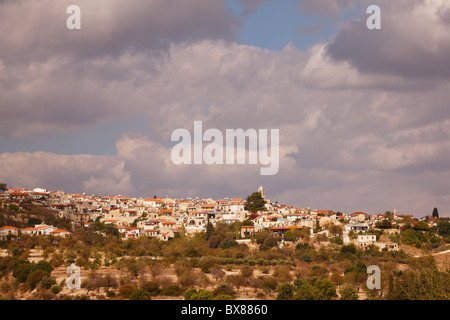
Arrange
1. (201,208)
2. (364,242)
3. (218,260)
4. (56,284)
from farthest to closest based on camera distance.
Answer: (201,208)
(364,242)
(218,260)
(56,284)

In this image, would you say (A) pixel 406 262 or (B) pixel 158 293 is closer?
(B) pixel 158 293

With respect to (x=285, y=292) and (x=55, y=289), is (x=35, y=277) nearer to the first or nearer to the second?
(x=55, y=289)

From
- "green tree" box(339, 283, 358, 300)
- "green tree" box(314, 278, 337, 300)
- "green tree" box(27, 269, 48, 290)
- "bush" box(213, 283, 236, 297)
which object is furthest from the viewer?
"green tree" box(27, 269, 48, 290)

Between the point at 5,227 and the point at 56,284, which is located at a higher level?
the point at 5,227

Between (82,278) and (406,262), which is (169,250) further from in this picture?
(406,262)

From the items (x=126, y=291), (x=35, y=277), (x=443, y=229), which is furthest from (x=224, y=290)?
(x=443, y=229)

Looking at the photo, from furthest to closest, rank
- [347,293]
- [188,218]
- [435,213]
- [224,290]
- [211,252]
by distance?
1. [435,213]
2. [188,218]
3. [211,252]
4. [224,290]
5. [347,293]

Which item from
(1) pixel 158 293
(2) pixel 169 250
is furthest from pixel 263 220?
(1) pixel 158 293

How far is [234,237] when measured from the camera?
7075 cm

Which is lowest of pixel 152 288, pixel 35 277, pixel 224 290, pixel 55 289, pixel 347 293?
pixel 347 293

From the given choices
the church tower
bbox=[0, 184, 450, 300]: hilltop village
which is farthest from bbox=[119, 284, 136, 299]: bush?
the church tower

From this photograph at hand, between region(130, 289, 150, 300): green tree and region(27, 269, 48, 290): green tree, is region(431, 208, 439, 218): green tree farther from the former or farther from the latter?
region(27, 269, 48, 290): green tree

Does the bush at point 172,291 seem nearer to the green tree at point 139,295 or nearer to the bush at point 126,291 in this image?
the bush at point 126,291
